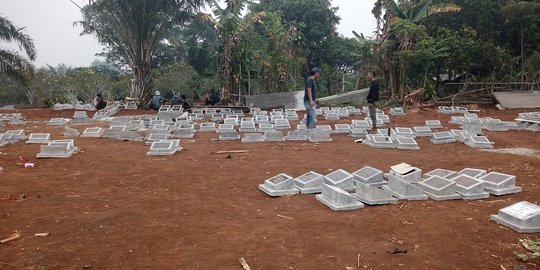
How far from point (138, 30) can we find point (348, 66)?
1830 centimetres

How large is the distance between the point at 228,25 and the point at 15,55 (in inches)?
341

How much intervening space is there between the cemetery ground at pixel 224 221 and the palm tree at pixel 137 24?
40.8 ft

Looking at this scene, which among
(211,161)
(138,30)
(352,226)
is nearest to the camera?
(352,226)

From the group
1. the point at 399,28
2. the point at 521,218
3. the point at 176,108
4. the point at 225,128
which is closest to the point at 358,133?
the point at 225,128

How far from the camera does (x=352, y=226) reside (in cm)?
441

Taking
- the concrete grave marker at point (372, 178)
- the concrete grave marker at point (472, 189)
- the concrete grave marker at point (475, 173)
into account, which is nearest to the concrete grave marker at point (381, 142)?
the concrete grave marker at point (475, 173)

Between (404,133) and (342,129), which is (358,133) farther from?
(404,133)

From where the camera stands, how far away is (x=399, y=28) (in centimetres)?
1853

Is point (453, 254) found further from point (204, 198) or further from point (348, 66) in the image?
point (348, 66)

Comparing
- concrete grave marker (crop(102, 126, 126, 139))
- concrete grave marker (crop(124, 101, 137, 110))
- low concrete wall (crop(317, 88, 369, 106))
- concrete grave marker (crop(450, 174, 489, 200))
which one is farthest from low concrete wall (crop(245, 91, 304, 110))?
concrete grave marker (crop(450, 174, 489, 200))

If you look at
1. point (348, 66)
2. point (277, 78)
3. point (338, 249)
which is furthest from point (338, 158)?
point (348, 66)

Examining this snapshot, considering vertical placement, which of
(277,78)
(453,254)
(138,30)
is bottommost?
(453,254)

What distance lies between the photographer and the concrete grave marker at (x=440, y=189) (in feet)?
17.6

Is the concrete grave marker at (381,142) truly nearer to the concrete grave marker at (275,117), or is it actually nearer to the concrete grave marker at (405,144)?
the concrete grave marker at (405,144)
